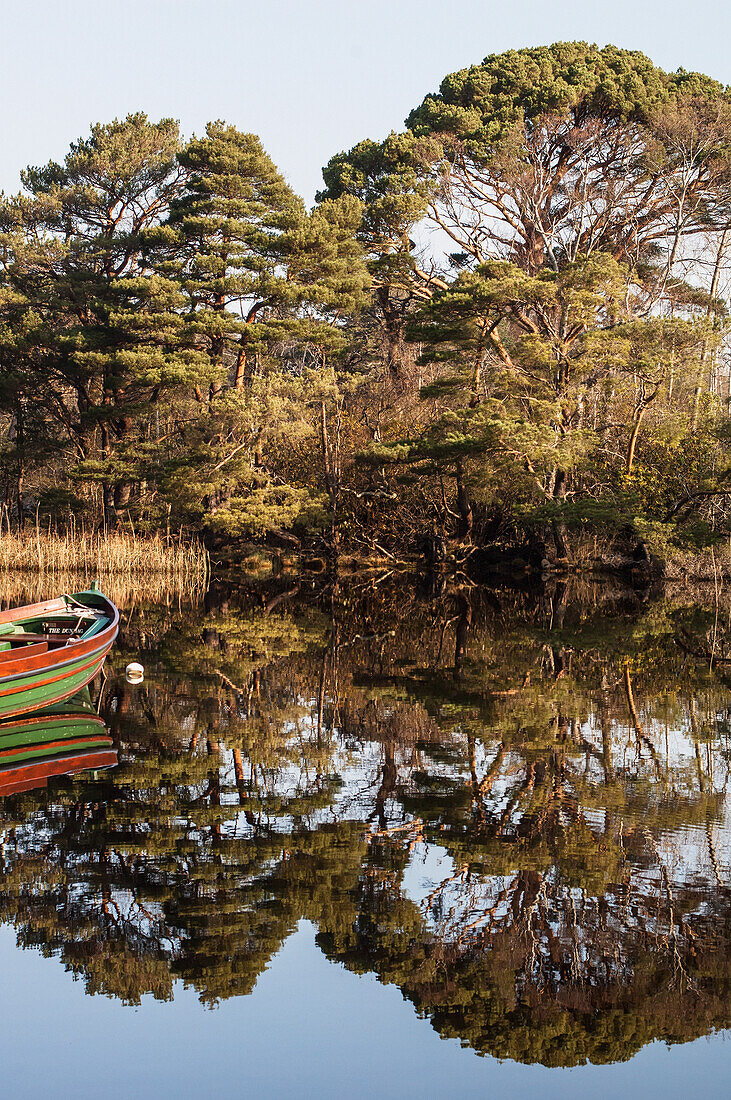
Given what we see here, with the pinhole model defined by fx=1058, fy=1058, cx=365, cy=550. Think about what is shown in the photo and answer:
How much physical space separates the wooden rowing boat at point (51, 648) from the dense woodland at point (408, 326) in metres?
9.50

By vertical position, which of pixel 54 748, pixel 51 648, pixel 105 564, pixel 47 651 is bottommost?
pixel 105 564

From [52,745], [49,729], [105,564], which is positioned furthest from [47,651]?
[105,564]

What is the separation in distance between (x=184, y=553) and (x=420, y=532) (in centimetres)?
529

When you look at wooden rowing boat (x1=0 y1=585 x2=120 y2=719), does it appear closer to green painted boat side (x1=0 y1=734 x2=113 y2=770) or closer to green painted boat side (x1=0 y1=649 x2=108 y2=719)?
green painted boat side (x1=0 y1=649 x2=108 y2=719)

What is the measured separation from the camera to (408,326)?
20.0m

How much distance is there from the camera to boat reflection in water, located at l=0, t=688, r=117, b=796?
6.93 metres

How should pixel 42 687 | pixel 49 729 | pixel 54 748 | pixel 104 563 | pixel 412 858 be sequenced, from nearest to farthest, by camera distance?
pixel 412 858 < pixel 54 748 < pixel 49 729 < pixel 42 687 < pixel 104 563

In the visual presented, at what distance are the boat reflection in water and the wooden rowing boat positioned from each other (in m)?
0.17

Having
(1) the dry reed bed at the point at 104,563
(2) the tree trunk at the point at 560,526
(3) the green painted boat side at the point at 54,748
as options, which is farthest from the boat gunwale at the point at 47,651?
(2) the tree trunk at the point at 560,526

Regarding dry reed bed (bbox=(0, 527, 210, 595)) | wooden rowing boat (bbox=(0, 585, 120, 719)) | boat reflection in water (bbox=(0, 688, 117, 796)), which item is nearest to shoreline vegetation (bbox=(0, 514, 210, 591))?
dry reed bed (bbox=(0, 527, 210, 595))

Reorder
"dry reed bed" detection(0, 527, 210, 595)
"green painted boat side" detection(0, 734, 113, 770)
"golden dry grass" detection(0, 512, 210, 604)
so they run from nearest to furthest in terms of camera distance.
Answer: "green painted boat side" detection(0, 734, 113, 770) → "golden dry grass" detection(0, 512, 210, 604) → "dry reed bed" detection(0, 527, 210, 595)

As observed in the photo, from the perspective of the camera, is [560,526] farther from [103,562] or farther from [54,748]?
[54,748]

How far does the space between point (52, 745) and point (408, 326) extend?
45.5 ft

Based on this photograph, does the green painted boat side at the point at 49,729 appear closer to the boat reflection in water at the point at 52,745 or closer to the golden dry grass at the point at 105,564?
the boat reflection in water at the point at 52,745
